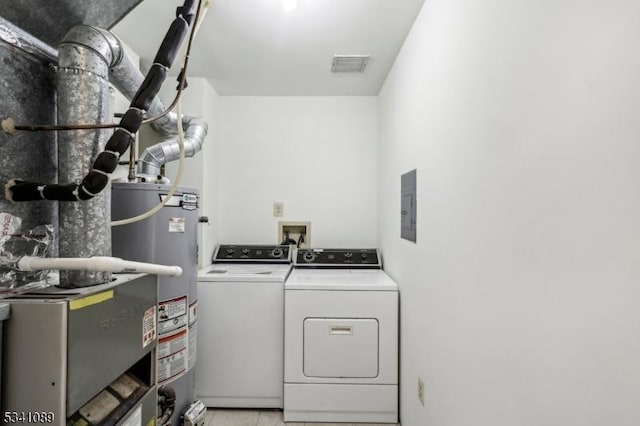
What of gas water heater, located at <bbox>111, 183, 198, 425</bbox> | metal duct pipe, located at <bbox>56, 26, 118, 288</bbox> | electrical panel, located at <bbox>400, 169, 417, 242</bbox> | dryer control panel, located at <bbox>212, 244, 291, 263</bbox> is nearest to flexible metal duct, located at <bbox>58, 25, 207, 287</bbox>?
metal duct pipe, located at <bbox>56, 26, 118, 288</bbox>

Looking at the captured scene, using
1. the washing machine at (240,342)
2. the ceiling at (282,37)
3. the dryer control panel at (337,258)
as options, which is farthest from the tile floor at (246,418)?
the ceiling at (282,37)

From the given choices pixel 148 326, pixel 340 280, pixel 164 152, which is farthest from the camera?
pixel 340 280

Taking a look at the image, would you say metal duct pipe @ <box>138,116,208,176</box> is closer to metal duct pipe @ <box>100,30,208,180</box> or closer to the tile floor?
metal duct pipe @ <box>100,30,208,180</box>

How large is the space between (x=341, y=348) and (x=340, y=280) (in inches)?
16.7

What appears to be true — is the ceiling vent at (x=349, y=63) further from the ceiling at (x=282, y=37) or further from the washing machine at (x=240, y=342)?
the washing machine at (x=240, y=342)

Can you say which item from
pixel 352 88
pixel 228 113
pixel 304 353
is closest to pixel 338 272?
pixel 304 353

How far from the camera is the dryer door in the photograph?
79.6 inches

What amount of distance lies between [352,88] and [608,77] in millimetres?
2348

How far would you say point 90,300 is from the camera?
0.74 metres

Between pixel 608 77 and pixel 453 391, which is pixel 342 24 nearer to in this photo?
pixel 608 77

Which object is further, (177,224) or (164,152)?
(164,152)

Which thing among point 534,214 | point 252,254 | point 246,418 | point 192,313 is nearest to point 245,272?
point 252,254

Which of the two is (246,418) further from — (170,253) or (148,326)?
(148,326)

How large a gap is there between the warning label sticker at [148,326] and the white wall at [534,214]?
3.36ft
